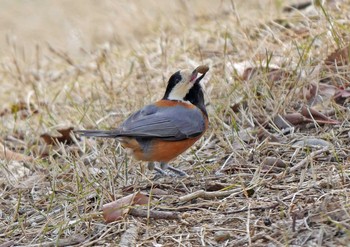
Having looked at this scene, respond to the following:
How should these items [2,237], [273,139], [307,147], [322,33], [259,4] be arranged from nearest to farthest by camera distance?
[2,237], [307,147], [273,139], [322,33], [259,4]

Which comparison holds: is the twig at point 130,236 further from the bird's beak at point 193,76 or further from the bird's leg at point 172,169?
the bird's beak at point 193,76

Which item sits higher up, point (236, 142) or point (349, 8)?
point (349, 8)

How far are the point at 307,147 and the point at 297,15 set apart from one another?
2.26 metres

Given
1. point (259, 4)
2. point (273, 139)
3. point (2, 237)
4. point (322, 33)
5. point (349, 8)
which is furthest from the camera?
point (259, 4)

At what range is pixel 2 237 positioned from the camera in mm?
4238

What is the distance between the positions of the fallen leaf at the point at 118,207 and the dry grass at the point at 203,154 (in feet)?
0.14

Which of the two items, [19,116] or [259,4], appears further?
[259,4]

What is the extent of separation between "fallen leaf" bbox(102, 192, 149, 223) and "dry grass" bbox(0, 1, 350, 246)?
4cm

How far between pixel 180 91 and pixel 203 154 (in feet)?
1.44

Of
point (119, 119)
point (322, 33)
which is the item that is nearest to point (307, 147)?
point (322, 33)

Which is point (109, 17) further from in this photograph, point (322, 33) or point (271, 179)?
point (271, 179)

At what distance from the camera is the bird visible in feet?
15.6

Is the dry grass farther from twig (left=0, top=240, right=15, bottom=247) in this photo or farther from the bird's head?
the bird's head

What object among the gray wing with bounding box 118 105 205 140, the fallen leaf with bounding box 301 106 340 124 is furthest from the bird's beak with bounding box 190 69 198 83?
the fallen leaf with bounding box 301 106 340 124
